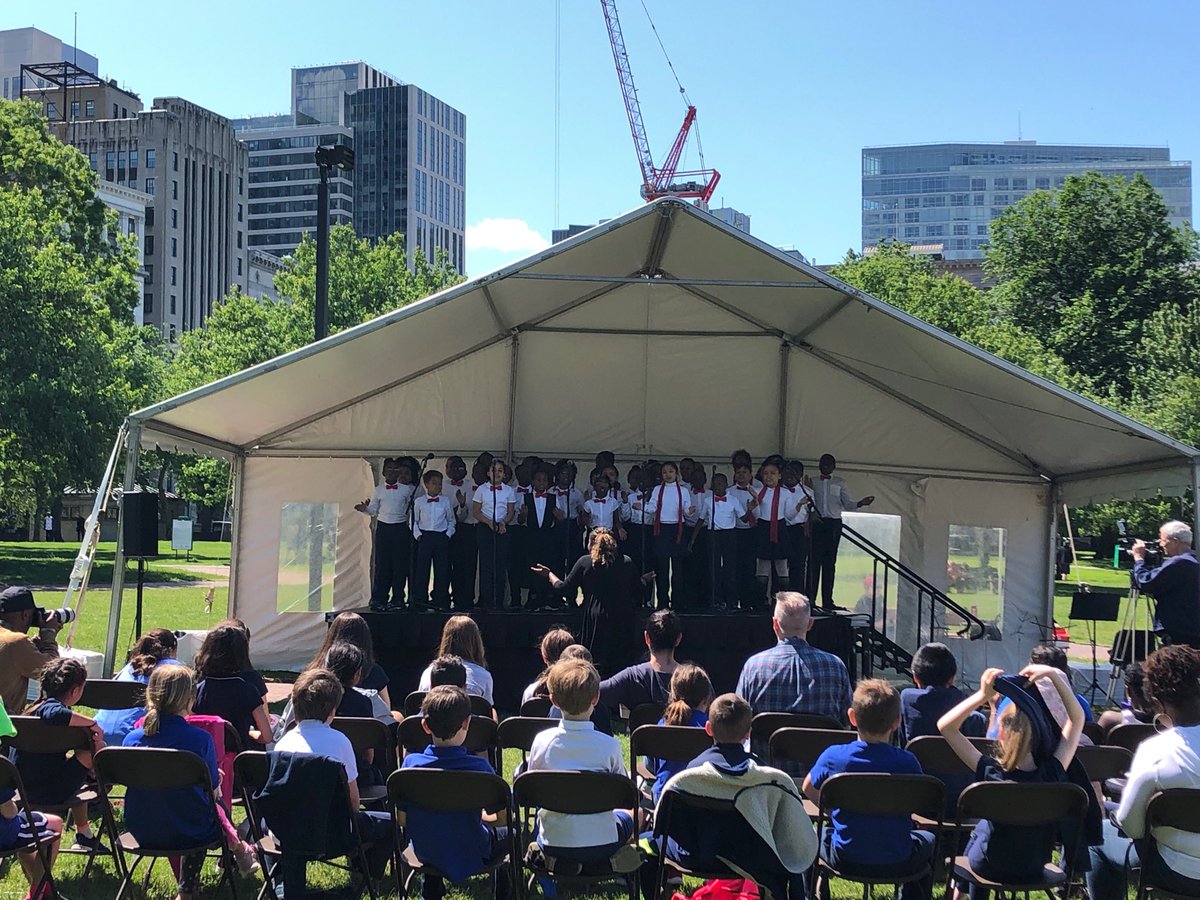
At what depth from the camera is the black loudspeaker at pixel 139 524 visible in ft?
27.8

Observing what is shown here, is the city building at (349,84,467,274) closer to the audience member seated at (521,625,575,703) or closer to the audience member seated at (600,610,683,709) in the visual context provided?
the audience member seated at (521,625,575,703)

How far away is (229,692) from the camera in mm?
5301

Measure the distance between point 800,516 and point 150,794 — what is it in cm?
772

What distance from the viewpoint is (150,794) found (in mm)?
4383

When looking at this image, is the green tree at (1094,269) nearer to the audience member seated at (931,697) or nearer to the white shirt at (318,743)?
the audience member seated at (931,697)

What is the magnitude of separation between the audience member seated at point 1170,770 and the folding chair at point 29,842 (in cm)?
417

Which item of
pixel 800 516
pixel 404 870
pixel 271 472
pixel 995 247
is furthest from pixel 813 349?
pixel 995 247

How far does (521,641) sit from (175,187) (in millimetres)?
94095

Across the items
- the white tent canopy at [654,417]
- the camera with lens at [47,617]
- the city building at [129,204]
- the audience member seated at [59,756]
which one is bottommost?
the audience member seated at [59,756]

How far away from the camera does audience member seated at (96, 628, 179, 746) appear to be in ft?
17.5

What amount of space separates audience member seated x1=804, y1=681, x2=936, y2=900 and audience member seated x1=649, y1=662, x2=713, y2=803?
0.71m

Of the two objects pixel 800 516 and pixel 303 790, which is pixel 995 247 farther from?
pixel 303 790

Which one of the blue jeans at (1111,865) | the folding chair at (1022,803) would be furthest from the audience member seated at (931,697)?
the folding chair at (1022,803)

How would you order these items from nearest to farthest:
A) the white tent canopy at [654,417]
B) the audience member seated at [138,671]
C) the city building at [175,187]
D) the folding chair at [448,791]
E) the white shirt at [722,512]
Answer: the folding chair at [448,791] → the audience member seated at [138,671] → the white shirt at [722,512] → the white tent canopy at [654,417] → the city building at [175,187]
